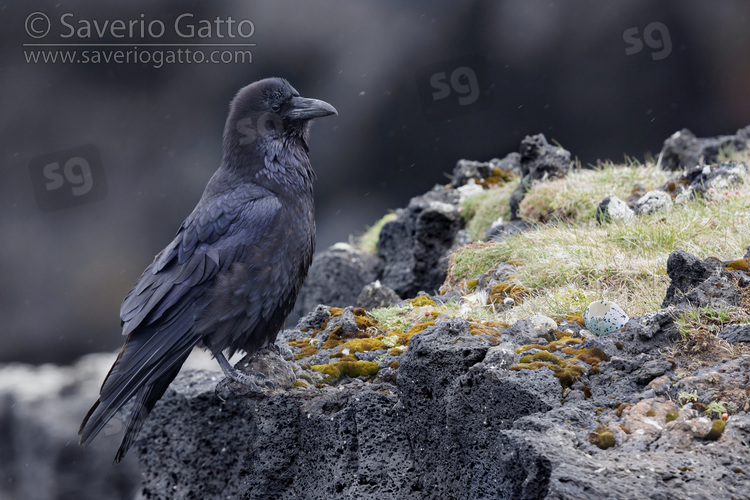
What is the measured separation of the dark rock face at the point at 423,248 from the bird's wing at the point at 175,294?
10.6 feet

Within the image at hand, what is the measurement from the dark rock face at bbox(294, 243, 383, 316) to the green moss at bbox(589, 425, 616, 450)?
233 inches

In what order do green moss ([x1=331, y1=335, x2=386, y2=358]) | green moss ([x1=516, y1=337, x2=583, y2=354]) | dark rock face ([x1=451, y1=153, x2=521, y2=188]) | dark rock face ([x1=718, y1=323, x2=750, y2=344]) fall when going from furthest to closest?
1. dark rock face ([x1=451, y1=153, x2=521, y2=188])
2. green moss ([x1=331, y1=335, x2=386, y2=358])
3. green moss ([x1=516, y1=337, x2=583, y2=354])
4. dark rock face ([x1=718, y1=323, x2=750, y2=344])

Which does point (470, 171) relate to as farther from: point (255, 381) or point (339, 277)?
point (255, 381)

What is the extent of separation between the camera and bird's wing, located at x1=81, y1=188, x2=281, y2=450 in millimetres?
4211

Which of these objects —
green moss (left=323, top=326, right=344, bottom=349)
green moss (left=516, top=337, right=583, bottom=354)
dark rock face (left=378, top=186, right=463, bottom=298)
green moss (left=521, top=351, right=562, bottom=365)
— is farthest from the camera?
dark rock face (left=378, top=186, right=463, bottom=298)

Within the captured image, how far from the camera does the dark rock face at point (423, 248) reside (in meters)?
7.76

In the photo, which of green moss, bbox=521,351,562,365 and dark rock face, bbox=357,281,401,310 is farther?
dark rock face, bbox=357,281,401,310

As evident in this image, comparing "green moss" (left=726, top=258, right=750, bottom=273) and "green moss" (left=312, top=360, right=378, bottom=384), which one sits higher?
"green moss" (left=726, top=258, right=750, bottom=273)

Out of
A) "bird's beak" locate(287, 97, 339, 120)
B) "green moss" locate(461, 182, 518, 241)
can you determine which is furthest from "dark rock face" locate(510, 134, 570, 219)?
"bird's beak" locate(287, 97, 339, 120)

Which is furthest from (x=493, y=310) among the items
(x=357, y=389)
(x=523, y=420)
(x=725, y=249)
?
(x=523, y=420)

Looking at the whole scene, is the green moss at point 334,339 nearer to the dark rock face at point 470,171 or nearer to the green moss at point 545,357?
the green moss at point 545,357

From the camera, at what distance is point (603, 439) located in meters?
2.61

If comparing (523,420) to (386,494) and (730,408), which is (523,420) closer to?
(730,408)

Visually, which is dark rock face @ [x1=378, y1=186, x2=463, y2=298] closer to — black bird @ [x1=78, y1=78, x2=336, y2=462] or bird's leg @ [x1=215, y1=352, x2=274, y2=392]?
black bird @ [x1=78, y1=78, x2=336, y2=462]
